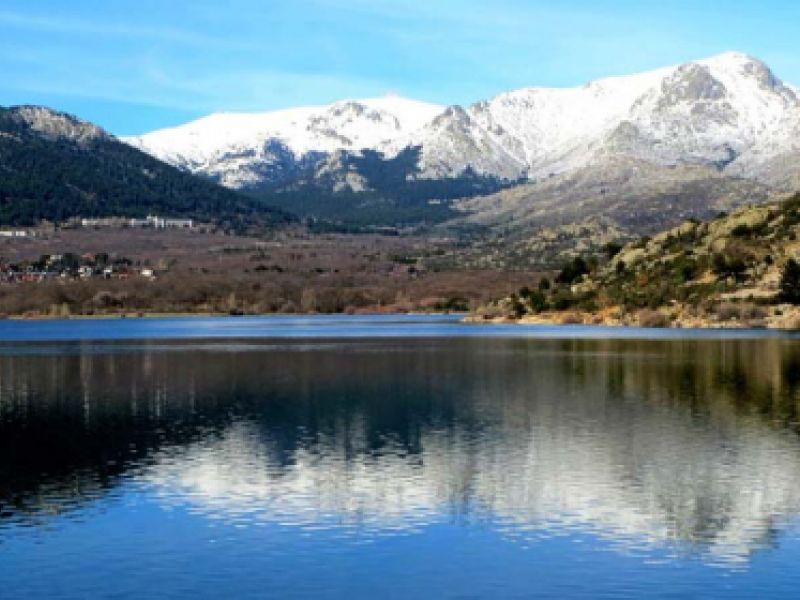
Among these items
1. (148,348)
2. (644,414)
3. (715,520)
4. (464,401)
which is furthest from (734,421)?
(148,348)

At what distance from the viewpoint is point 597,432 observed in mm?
55156

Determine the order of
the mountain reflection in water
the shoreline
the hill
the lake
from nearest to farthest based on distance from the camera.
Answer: the lake
the mountain reflection in water
the shoreline
the hill

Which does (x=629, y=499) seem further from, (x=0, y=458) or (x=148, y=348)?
(x=148, y=348)

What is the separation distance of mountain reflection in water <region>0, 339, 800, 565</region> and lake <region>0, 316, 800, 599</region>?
0.17 meters

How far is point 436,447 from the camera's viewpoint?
5091 centimetres

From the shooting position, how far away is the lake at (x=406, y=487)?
29.9 m

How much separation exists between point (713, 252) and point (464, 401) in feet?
399

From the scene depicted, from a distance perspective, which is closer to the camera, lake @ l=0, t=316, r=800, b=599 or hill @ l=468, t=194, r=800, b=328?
lake @ l=0, t=316, r=800, b=599

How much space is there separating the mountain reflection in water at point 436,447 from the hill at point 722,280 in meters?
68.0

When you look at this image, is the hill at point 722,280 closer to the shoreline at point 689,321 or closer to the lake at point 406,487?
the shoreline at point 689,321

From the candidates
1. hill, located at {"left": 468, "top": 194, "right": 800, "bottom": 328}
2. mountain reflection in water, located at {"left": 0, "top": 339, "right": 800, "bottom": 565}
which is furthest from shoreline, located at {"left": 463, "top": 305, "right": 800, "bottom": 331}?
mountain reflection in water, located at {"left": 0, "top": 339, "right": 800, "bottom": 565}

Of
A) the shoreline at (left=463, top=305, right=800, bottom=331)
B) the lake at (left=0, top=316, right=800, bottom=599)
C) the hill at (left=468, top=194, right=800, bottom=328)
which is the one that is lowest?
the lake at (left=0, top=316, right=800, bottom=599)

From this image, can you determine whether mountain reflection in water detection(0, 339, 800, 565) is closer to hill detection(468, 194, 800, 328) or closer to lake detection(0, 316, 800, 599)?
lake detection(0, 316, 800, 599)

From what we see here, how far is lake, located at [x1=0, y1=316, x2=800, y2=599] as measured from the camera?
98.1 feet
